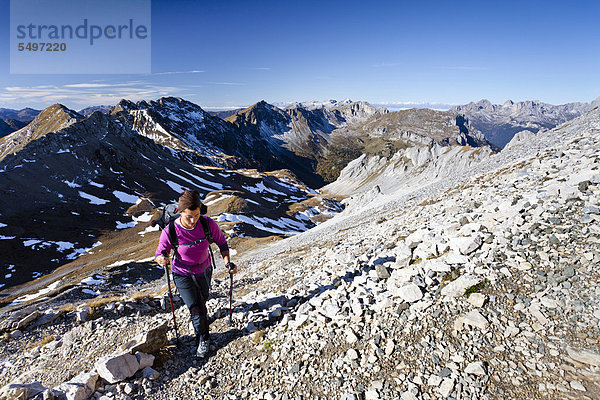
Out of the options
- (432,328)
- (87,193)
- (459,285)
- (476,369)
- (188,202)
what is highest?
(188,202)

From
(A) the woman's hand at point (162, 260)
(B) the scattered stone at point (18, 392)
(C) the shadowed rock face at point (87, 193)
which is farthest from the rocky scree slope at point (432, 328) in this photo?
(C) the shadowed rock face at point (87, 193)

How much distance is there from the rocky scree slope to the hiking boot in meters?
0.22

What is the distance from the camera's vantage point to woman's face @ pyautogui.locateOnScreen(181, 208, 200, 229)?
7277mm

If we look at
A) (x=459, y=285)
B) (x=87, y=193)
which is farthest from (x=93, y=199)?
(x=459, y=285)

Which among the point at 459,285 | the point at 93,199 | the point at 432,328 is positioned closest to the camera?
the point at 432,328

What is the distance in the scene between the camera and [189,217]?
7.37 meters

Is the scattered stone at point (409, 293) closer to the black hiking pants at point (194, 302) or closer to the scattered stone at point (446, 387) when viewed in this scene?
the scattered stone at point (446, 387)

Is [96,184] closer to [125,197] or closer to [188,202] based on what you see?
[125,197]

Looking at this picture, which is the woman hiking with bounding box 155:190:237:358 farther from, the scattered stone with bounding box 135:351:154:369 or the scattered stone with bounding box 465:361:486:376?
the scattered stone with bounding box 465:361:486:376

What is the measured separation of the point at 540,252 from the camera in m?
→ 7.25

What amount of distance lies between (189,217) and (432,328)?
656cm

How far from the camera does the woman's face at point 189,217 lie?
287 inches

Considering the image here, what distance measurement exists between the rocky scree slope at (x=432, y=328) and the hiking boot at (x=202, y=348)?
222 millimetres

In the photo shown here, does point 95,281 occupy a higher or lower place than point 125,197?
lower
